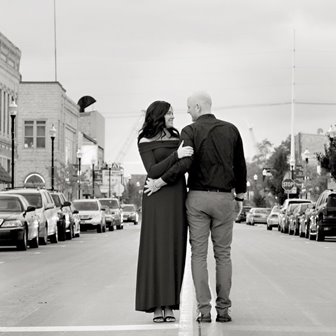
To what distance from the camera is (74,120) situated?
10800cm

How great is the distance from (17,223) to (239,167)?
1860 cm

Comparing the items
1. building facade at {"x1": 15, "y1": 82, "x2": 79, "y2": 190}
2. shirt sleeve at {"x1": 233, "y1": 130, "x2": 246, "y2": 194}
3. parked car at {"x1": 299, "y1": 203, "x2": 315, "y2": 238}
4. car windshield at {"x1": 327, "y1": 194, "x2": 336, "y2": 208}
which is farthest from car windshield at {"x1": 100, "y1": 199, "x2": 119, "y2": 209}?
shirt sleeve at {"x1": 233, "y1": 130, "x2": 246, "y2": 194}

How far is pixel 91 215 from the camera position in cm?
5056

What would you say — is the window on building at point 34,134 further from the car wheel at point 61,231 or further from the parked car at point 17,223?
the parked car at point 17,223

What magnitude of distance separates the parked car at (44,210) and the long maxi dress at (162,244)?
2221 centimetres

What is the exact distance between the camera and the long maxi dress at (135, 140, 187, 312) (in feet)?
33.9

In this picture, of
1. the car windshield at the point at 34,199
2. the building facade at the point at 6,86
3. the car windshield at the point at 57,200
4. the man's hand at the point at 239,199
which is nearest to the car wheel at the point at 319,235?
the car windshield at the point at 57,200

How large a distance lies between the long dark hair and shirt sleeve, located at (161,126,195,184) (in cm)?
28

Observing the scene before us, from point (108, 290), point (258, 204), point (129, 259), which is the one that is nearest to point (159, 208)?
point (108, 290)

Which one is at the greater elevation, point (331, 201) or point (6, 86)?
point (6, 86)

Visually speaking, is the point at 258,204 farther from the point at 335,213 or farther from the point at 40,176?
the point at 335,213

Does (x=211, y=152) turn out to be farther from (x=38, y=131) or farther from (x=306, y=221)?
(x=38, y=131)

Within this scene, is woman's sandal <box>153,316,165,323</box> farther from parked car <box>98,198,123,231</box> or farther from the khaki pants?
parked car <box>98,198,123,231</box>

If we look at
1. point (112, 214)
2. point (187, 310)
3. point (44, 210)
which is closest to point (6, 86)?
point (112, 214)
